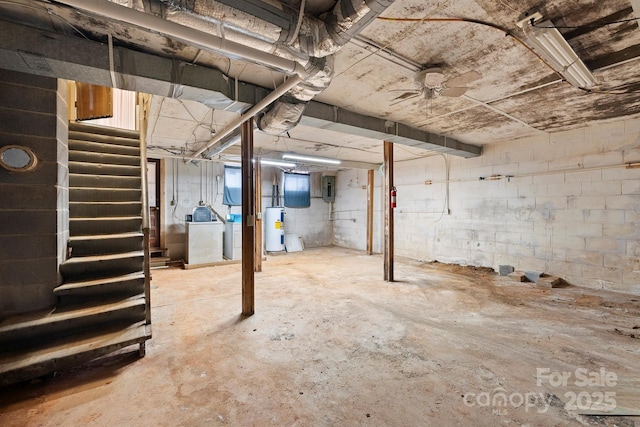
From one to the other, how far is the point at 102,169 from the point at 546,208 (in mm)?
6651

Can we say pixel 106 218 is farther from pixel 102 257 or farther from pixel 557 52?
pixel 557 52

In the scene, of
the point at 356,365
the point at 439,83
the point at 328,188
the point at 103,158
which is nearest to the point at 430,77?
the point at 439,83

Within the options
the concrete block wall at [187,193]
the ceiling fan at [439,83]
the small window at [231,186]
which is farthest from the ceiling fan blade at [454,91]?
the concrete block wall at [187,193]

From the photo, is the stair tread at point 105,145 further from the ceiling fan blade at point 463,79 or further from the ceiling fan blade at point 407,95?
the ceiling fan blade at point 463,79

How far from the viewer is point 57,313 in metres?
2.18

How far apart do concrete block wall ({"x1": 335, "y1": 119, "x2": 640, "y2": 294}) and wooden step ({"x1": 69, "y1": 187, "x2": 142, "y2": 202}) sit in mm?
5780

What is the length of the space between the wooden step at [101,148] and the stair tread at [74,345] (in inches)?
99.1

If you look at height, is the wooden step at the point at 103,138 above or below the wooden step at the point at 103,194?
above

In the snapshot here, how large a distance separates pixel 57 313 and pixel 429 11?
351cm

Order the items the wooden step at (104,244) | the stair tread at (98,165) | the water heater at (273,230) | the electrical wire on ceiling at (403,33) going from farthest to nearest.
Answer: the water heater at (273,230), the stair tread at (98,165), the wooden step at (104,244), the electrical wire on ceiling at (403,33)

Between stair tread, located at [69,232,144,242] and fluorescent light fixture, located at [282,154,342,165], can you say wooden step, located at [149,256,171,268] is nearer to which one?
stair tread, located at [69,232,144,242]

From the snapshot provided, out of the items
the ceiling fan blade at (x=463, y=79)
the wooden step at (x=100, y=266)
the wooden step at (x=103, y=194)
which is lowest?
the wooden step at (x=100, y=266)

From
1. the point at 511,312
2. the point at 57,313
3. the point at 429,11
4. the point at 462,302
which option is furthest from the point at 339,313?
the point at 429,11

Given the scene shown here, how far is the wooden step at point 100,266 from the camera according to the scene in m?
2.43
